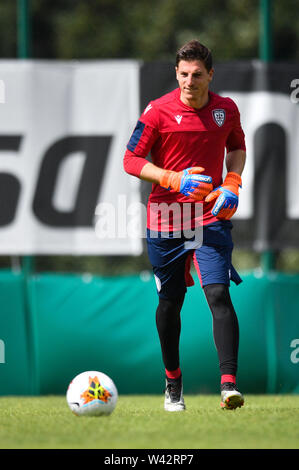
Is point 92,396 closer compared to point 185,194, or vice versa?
point 92,396

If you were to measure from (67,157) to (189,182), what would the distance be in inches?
113

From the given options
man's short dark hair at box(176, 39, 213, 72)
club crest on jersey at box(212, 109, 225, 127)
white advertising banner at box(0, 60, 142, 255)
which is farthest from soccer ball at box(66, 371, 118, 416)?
white advertising banner at box(0, 60, 142, 255)

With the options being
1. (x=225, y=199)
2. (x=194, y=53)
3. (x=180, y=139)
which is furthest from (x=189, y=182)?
(x=194, y=53)

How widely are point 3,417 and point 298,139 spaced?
3917mm

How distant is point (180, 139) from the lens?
6160 millimetres

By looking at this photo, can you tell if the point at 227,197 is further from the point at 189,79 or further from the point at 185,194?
the point at 189,79

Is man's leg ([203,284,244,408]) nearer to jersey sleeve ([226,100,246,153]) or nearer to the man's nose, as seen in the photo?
jersey sleeve ([226,100,246,153])

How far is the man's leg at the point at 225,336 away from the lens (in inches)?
228

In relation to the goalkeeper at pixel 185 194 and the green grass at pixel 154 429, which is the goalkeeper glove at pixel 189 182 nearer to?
the goalkeeper at pixel 185 194

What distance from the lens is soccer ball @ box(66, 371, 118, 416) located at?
561 cm

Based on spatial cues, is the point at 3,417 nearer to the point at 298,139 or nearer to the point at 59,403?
the point at 59,403

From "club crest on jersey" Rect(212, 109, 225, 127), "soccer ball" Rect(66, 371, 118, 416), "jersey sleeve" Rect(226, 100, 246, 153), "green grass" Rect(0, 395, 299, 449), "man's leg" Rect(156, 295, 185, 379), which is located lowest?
"green grass" Rect(0, 395, 299, 449)

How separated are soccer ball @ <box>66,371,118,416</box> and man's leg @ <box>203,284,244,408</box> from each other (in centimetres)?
66
